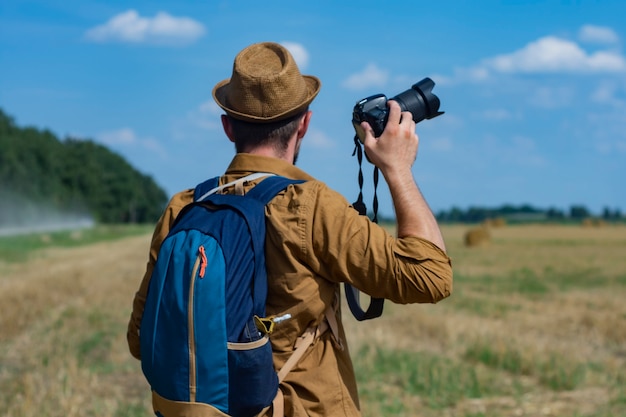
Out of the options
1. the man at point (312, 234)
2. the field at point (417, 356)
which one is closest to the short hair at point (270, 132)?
the man at point (312, 234)

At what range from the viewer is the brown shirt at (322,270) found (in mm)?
2465

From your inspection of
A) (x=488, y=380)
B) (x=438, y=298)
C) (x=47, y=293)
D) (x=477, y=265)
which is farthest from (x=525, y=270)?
(x=438, y=298)

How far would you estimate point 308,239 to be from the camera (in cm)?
248

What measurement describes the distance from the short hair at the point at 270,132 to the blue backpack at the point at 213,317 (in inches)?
11.1

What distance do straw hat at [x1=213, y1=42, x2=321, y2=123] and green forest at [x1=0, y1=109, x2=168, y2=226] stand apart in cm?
7570

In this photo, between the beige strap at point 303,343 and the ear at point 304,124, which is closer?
the beige strap at point 303,343

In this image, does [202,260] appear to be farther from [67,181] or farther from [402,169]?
[67,181]

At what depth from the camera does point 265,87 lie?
2.69 m

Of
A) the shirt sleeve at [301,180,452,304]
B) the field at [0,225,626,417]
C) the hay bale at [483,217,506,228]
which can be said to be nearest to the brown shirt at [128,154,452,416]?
the shirt sleeve at [301,180,452,304]

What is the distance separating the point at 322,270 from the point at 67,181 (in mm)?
104815

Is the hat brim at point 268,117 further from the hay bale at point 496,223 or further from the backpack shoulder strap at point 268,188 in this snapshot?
the hay bale at point 496,223

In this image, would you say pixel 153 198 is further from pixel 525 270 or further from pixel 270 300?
pixel 270 300

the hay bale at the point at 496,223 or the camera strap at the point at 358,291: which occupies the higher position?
the camera strap at the point at 358,291

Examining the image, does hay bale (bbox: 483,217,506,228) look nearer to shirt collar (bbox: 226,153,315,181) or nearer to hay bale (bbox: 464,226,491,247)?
hay bale (bbox: 464,226,491,247)
